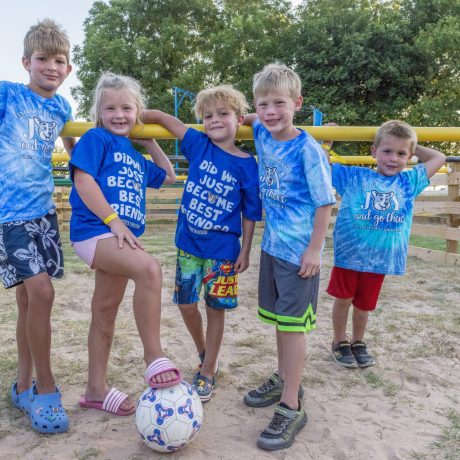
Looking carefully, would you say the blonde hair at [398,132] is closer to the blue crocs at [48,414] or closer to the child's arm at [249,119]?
the child's arm at [249,119]

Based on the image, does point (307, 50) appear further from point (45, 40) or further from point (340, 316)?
point (45, 40)

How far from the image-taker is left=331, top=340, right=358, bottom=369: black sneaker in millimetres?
3064

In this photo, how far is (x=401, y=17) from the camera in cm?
1847

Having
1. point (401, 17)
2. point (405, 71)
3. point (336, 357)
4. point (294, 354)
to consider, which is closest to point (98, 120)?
point (294, 354)

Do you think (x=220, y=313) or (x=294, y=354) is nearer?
(x=294, y=354)

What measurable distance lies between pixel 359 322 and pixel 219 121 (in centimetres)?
165

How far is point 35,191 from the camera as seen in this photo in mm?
2246

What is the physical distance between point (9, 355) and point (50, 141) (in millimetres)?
1649

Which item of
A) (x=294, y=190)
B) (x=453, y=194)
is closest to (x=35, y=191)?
(x=294, y=190)

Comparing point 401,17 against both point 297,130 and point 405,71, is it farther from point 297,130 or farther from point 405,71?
point 297,130

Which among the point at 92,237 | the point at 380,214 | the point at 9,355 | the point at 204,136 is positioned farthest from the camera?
the point at 9,355

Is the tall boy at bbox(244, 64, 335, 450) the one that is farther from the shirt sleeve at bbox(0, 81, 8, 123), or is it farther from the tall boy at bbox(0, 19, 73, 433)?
the shirt sleeve at bbox(0, 81, 8, 123)

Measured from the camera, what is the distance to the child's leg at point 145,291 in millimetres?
2006

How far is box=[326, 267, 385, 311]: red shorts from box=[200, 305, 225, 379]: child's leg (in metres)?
0.83
